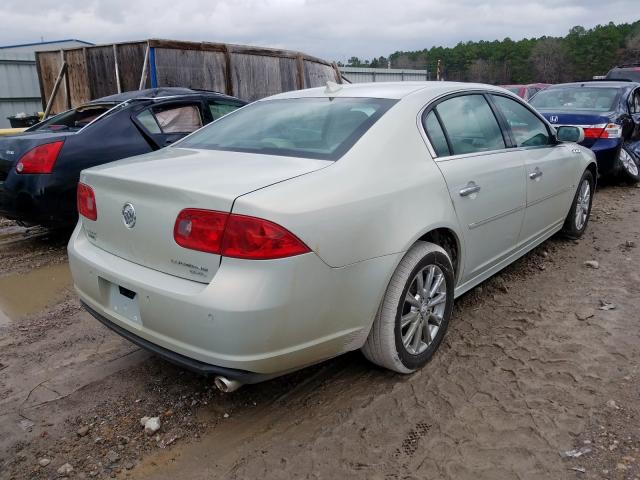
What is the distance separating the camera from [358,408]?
8.66 ft

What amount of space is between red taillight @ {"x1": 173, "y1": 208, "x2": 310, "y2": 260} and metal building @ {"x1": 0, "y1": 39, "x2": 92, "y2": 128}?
17161 mm

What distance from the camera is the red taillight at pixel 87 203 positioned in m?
2.75

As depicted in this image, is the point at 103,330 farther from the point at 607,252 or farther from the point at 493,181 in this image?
the point at 607,252

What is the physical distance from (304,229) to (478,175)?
1.48 meters

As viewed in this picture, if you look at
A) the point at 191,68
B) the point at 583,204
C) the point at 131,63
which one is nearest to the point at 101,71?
the point at 131,63

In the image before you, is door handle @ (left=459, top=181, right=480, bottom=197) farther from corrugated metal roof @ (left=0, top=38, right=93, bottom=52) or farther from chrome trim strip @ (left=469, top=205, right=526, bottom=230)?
corrugated metal roof @ (left=0, top=38, right=93, bottom=52)

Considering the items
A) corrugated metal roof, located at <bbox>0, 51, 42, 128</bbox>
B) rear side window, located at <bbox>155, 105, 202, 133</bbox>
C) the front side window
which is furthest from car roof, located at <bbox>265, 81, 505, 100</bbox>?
corrugated metal roof, located at <bbox>0, 51, 42, 128</bbox>

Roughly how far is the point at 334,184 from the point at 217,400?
128cm

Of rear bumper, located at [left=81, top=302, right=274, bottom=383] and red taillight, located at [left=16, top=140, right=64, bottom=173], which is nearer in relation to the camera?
rear bumper, located at [left=81, top=302, right=274, bottom=383]

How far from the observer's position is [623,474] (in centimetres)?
215

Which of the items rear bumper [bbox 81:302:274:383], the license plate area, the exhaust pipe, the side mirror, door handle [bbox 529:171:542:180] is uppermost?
the side mirror

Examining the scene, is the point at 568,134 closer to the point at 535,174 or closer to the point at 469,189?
the point at 535,174

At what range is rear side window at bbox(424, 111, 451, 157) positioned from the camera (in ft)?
9.87

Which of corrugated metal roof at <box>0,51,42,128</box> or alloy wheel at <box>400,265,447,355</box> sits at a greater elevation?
corrugated metal roof at <box>0,51,42,128</box>
